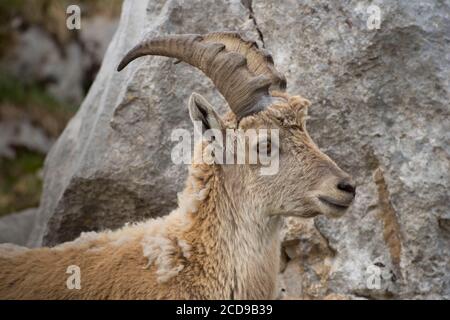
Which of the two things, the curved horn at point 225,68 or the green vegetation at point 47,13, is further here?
the green vegetation at point 47,13

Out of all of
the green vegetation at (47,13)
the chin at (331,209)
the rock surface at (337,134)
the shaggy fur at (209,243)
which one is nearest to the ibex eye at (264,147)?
the shaggy fur at (209,243)

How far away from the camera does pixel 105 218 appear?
416 inches

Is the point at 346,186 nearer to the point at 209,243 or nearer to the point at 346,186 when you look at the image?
the point at 346,186

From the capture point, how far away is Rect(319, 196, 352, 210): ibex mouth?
7.79 m

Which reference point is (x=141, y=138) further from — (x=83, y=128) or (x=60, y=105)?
(x=60, y=105)

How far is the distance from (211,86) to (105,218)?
1849 mm

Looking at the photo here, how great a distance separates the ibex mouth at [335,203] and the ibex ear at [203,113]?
3.39 feet

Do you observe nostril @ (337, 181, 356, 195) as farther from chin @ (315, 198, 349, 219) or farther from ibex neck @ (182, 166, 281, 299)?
ibex neck @ (182, 166, 281, 299)

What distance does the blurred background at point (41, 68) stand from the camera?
17.5 metres

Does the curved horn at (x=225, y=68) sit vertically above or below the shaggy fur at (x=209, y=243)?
above

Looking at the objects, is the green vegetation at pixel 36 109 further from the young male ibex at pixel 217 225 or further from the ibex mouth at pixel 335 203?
the ibex mouth at pixel 335 203
